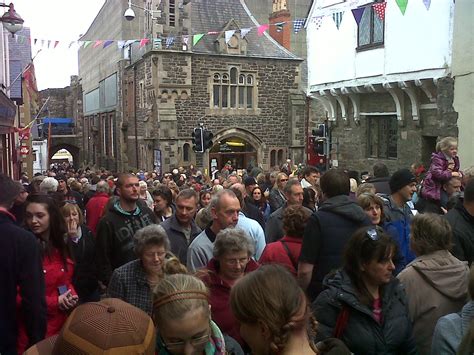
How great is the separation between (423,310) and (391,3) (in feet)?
39.7

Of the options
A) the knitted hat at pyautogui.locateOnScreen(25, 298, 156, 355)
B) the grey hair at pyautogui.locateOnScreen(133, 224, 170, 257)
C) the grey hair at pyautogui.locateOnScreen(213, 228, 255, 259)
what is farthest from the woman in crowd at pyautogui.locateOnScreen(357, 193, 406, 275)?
the knitted hat at pyautogui.locateOnScreen(25, 298, 156, 355)

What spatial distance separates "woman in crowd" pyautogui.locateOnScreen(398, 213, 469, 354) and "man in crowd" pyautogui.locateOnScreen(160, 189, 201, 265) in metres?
2.31

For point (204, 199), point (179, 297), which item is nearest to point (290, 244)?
point (179, 297)

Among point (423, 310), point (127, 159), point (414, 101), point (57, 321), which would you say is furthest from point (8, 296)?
point (127, 159)

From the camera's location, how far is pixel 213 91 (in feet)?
84.3

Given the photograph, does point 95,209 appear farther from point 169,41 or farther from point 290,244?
point 169,41

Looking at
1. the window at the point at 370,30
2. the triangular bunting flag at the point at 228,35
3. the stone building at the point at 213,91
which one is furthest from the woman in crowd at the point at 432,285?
the triangular bunting flag at the point at 228,35

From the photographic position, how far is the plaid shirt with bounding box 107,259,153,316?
11.2ft

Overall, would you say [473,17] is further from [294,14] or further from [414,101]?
[294,14]

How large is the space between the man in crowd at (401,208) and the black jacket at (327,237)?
1.19m

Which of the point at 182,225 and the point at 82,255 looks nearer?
the point at 82,255

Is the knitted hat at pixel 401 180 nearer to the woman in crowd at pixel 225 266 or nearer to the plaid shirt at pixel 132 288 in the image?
the woman in crowd at pixel 225 266

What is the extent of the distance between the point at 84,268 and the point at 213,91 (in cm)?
2197

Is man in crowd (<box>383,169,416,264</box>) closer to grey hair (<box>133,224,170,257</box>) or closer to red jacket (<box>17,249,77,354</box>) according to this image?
grey hair (<box>133,224,170,257</box>)
